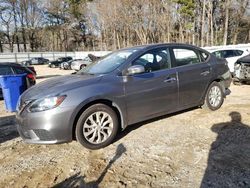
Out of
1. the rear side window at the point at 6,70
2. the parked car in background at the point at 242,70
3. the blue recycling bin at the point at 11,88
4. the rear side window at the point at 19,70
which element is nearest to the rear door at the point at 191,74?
the parked car in background at the point at 242,70

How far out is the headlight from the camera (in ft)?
13.1

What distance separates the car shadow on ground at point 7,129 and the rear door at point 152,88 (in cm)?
233

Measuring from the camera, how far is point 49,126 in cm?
396

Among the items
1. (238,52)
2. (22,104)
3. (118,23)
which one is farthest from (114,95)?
(118,23)

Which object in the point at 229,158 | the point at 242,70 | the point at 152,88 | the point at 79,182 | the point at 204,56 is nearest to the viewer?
the point at 79,182

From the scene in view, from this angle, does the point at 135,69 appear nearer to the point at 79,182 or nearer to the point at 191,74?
the point at 191,74

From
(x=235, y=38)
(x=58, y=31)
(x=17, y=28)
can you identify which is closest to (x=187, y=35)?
(x=235, y=38)

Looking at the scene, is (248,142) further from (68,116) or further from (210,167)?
(68,116)

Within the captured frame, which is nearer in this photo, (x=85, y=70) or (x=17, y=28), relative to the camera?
(x=85, y=70)

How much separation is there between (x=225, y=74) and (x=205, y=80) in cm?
81

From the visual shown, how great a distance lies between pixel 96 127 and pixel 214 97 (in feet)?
9.75

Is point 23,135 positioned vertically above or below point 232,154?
above

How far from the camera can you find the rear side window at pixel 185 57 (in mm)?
5348

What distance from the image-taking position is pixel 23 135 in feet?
14.0
